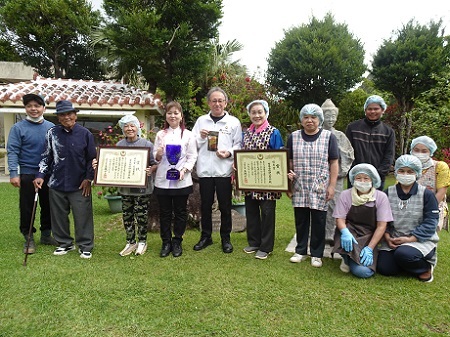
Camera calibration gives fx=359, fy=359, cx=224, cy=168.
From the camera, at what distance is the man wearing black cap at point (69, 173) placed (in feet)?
12.8

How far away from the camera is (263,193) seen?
392 centimetres

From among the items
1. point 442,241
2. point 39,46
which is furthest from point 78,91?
point 442,241

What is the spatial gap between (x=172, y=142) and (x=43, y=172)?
4.93 feet

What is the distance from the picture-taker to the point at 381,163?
3.98 metres

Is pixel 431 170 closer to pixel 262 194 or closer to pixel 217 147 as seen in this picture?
pixel 262 194

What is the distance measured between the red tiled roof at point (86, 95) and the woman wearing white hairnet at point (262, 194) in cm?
768

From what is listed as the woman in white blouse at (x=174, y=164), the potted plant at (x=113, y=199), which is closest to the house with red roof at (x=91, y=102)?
the potted plant at (x=113, y=199)

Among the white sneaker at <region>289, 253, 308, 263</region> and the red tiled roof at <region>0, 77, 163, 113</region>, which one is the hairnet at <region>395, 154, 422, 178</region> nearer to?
the white sneaker at <region>289, 253, 308, 263</region>

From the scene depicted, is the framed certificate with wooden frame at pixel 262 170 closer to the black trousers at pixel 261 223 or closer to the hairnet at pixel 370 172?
the black trousers at pixel 261 223

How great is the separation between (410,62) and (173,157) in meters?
12.6

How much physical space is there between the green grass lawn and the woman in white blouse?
0.58m

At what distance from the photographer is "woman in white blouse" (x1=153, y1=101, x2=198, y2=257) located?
3838mm

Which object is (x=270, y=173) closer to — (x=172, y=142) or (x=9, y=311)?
(x=172, y=142)

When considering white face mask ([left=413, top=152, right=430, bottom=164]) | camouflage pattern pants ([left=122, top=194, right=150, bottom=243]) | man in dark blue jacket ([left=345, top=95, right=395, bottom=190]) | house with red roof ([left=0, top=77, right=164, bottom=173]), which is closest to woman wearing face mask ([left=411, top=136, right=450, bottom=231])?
white face mask ([left=413, top=152, right=430, bottom=164])
